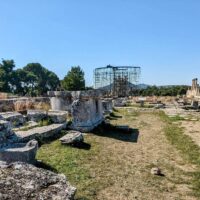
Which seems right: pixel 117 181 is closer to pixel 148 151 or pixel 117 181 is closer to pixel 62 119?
pixel 148 151

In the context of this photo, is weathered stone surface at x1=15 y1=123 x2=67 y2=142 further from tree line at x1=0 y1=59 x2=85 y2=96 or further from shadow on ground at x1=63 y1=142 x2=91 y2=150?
tree line at x1=0 y1=59 x2=85 y2=96

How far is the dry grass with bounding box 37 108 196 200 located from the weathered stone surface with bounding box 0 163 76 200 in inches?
95.3

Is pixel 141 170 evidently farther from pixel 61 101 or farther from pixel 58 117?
pixel 61 101

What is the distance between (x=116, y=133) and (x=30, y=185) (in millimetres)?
9771

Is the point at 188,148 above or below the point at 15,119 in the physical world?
below

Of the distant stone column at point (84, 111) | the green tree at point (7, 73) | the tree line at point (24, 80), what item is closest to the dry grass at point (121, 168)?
the distant stone column at point (84, 111)

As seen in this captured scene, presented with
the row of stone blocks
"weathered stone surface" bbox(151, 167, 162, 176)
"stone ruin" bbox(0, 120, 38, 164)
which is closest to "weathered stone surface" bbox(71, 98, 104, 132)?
the row of stone blocks

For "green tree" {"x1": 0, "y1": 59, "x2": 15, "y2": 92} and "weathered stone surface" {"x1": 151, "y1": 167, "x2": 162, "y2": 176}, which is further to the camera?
"green tree" {"x1": 0, "y1": 59, "x2": 15, "y2": 92}

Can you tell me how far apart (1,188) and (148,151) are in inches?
279

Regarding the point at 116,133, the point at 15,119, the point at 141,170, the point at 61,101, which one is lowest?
the point at 141,170

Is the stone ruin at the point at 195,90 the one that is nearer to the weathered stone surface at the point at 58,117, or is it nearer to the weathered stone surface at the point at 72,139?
the weathered stone surface at the point at 58,117

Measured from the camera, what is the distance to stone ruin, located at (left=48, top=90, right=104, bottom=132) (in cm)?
1202

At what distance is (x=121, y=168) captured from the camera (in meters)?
7.11

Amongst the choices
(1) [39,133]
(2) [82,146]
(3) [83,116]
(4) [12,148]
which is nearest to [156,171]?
(2) [82,146]
